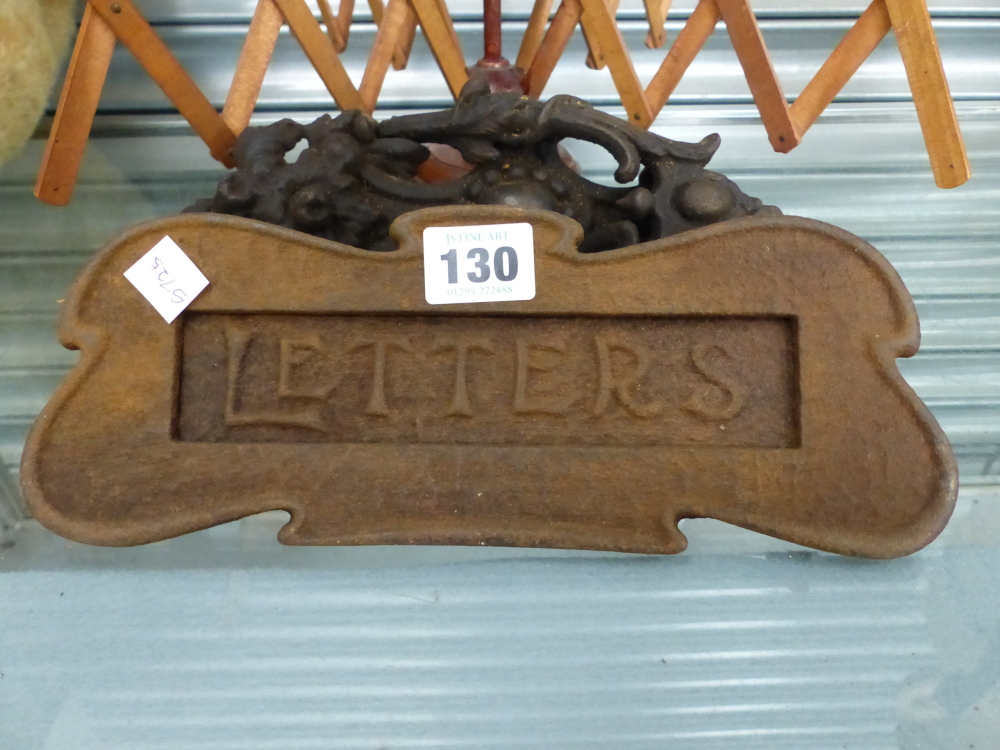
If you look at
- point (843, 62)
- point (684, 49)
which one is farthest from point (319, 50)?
point (843, 62)

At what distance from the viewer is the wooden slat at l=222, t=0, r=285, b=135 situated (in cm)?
88

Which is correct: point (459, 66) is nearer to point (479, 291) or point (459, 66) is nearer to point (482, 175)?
point (482, 175)

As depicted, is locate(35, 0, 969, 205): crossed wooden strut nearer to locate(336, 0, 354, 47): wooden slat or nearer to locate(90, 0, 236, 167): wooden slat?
locate(90, 0, 236, 167): wooden slat

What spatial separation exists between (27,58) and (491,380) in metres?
0.75

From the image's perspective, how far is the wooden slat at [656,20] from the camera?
1.07m

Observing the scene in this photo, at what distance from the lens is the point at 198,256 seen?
812 millimetres

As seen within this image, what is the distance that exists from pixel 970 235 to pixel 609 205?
710 millimetres

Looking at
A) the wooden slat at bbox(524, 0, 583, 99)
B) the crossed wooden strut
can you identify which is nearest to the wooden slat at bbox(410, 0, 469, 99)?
the crossed wooden strut

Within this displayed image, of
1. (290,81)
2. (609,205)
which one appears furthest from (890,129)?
(290,81)

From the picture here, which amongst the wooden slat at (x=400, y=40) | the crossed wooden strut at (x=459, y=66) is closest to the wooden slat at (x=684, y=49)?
the crossed wooden strut at (x=459, y=66)

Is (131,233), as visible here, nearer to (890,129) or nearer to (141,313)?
(141,313)

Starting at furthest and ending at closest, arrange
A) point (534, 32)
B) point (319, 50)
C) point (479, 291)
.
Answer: point (534, 32), point (319, 50), point (479, 291)

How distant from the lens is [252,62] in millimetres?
894

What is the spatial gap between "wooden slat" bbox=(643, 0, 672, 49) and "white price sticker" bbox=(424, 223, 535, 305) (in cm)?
52
